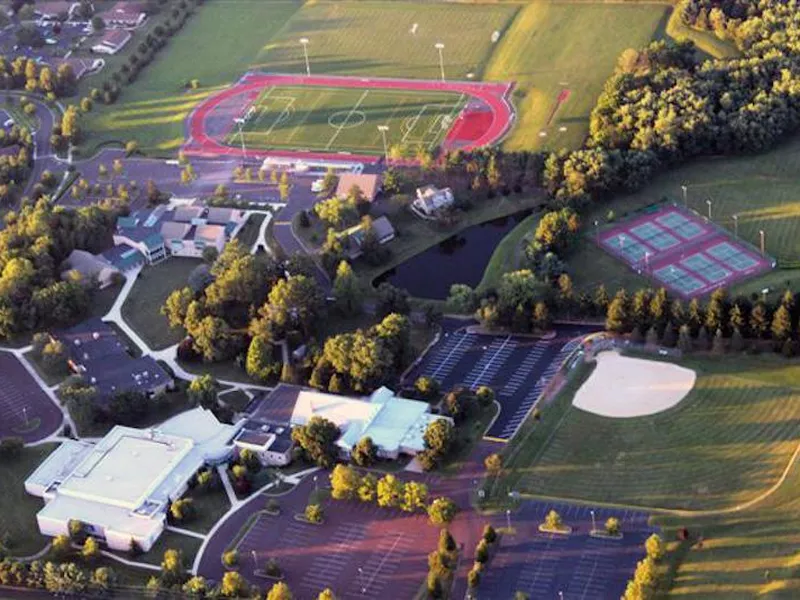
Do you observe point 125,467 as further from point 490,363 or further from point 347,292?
point 490,363

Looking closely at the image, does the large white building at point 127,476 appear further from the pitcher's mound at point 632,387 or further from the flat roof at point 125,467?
the pitcher's mound at point 632,387

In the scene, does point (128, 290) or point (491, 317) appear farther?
point (128, 290)

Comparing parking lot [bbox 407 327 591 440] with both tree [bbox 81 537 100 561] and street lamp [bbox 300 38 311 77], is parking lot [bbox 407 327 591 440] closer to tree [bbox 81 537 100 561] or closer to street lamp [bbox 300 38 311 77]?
tree [bbox 81 537 100 561]

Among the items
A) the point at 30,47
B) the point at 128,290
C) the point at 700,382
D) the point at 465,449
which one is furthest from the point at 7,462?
the point at 30,47

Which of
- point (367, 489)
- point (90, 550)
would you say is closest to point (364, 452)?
point (367, 489)

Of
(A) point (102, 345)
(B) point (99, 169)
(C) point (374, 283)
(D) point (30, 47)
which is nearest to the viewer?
(A) point (102, 345)

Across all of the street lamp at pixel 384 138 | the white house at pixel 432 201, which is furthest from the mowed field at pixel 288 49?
the white house at pixel 432 201

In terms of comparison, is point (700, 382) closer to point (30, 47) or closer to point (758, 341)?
point (758, 341)
